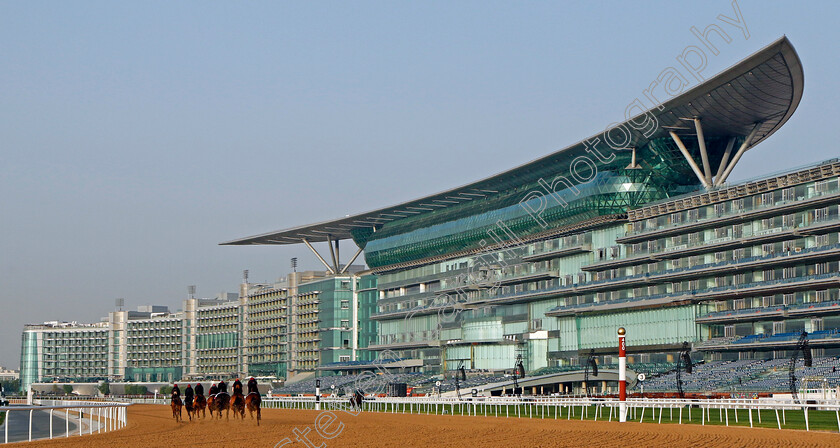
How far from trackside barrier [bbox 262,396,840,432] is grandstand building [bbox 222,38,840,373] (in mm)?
18091

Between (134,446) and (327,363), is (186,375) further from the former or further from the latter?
(134,446)

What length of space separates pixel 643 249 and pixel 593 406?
24896mm

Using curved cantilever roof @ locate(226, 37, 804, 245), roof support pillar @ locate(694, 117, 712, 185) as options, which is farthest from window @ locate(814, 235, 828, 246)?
roof support pillar @ locate(694, 117, 712, 185)

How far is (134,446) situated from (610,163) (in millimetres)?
69455

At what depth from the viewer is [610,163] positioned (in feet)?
311

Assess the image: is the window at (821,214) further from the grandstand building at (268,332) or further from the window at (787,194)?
the grandstand building at (268,332)

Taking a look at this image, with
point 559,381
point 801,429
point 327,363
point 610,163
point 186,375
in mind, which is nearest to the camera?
point 801,429

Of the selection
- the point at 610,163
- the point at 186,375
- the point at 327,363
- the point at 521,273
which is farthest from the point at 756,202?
the point at 186,375

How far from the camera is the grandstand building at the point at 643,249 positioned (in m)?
73.9

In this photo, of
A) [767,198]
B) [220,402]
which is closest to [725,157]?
[767,198]

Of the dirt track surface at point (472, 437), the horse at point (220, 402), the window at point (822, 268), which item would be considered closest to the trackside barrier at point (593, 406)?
the dirt track surface at point (472, 437)

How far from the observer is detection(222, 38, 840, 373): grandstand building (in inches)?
2911

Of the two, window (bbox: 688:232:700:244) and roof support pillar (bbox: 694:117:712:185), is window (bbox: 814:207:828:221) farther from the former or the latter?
roof support pillar (bbox: 694:117:712:185)

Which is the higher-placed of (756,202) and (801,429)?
(756,202)
